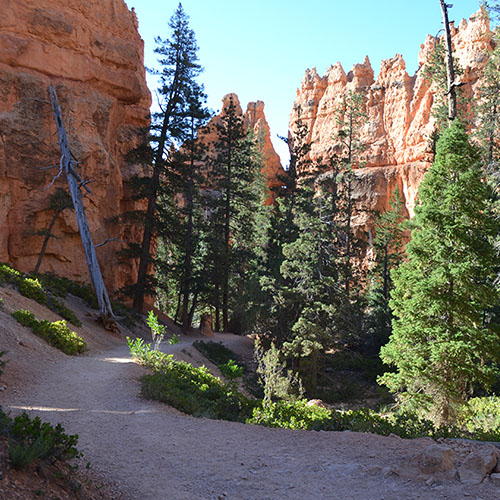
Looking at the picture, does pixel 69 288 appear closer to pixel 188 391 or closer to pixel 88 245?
pixel 88 245

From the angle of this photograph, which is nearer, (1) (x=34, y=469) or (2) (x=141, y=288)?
(1) (x=34, y=469)

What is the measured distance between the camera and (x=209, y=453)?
16.8ft

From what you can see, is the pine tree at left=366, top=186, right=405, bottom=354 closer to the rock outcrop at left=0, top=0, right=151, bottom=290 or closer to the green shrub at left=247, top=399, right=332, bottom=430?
the green shrub at left=247, top=399, right=332, bottom=430

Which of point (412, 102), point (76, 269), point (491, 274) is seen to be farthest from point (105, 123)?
point (412, 102)

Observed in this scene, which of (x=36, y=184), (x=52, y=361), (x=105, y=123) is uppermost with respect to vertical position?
(x=105, y=123)

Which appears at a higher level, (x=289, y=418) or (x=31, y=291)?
(x=31, y=291)

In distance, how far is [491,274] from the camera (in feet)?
33.3

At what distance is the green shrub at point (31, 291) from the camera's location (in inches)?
508

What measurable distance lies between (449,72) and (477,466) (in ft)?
39.6

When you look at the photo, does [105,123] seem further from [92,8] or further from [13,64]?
[92,8]

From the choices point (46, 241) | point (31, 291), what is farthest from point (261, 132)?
point (31, 291)

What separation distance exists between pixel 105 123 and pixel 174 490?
23.5 meters

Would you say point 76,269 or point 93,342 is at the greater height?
point 76,269

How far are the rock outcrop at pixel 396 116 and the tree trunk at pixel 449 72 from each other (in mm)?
30689
